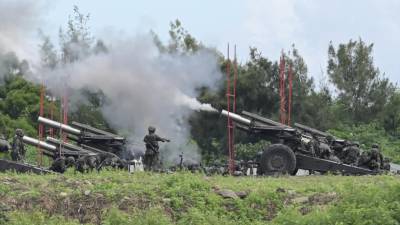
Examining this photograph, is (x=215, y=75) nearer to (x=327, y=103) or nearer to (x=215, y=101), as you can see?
(x=215, y=101)

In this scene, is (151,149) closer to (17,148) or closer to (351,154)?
(17,148)

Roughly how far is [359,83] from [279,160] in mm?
22234

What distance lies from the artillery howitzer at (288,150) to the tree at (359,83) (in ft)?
62.1

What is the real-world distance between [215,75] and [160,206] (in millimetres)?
20216

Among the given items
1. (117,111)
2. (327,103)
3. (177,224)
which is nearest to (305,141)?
(117,111)

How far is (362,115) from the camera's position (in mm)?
53000

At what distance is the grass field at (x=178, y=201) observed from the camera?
2125 centimetres

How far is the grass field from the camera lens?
2125cm

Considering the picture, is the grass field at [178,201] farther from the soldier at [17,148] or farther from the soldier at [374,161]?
the soldier at [17,148]

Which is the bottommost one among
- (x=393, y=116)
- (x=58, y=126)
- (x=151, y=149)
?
(x=151, y=149)

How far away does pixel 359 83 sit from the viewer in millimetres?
53344

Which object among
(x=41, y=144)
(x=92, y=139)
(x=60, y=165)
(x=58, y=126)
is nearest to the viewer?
(x=60, y=165)

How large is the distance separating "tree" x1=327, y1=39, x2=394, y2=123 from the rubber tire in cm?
2115

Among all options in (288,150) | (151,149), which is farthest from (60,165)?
(288,150)
